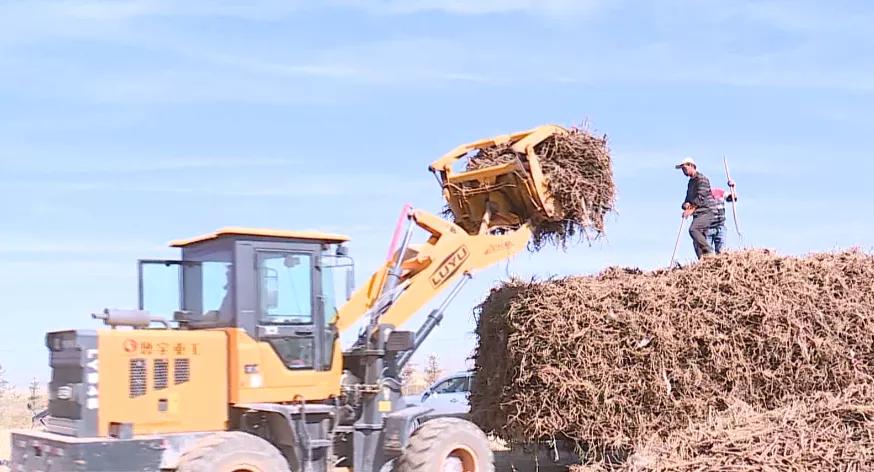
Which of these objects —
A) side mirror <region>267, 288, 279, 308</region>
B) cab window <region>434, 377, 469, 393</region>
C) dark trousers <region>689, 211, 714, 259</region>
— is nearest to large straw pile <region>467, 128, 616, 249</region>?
dark trousers <region>689, 211, 714, 259</region>

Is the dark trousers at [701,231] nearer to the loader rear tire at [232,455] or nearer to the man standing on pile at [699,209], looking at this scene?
the man standing on pile at [699,209]

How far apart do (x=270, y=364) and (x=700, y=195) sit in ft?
21.9

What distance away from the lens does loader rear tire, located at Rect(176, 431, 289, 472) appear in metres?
8.83

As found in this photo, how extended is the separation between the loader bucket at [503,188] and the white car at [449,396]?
14.7 ft

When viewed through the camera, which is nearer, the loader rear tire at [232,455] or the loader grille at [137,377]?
the loader rear tire at [232,455]

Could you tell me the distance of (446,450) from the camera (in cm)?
1054

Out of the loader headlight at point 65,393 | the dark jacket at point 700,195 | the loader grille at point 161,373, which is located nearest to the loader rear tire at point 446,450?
the loader grille at point 161,373

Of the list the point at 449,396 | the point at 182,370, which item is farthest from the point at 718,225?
the point at 182,370

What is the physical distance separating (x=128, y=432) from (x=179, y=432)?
1.66 ft

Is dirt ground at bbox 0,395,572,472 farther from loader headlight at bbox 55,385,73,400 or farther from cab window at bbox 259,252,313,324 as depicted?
loader headlight at bbox 55,385,73,400

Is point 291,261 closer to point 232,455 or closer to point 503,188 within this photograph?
point 232,455

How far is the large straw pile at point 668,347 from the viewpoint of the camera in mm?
11523

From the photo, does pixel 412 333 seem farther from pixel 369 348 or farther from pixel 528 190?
pixel 528 190

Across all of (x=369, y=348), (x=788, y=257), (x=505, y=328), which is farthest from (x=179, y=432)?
(x=788, y=257)
